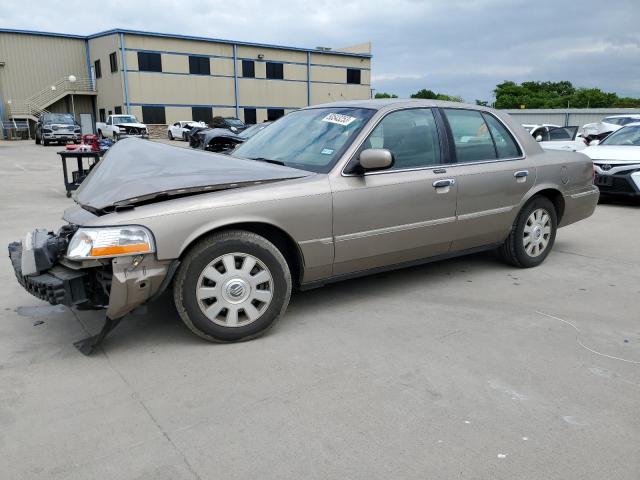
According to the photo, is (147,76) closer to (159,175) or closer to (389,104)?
(389,104)

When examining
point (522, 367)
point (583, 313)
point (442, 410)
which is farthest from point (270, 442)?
point (583, 313)

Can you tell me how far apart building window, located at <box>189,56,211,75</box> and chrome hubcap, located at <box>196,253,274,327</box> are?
133 ft

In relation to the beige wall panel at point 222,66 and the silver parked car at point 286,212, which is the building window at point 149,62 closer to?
the beige wall panel at point 222,66

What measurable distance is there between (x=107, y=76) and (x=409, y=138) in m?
40.9

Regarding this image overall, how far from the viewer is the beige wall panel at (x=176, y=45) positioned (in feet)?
125

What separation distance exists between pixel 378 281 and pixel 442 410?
2.26 m

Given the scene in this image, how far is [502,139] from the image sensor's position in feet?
17.0

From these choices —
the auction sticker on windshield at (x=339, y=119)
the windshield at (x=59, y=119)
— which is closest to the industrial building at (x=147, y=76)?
the windshield at (x=59, y=119)

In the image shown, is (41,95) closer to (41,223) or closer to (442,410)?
(41,223)

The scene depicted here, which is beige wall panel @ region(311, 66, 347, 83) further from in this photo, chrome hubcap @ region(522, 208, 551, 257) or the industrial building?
chrome hubcap @ region(522, 208, 551, 257)

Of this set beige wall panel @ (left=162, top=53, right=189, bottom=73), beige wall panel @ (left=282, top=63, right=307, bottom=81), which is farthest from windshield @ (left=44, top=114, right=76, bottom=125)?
beige wall panel @ (left=282, top=63, right=307, bottom=81)

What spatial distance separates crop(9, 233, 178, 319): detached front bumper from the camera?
326 centimetres

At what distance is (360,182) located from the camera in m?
4.08

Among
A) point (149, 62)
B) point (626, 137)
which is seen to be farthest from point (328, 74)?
point (626, 137)
